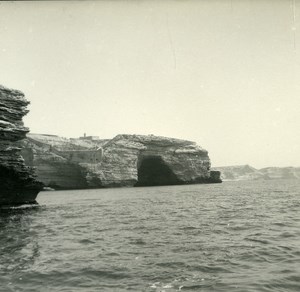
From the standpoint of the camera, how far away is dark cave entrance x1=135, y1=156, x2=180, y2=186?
81.8m

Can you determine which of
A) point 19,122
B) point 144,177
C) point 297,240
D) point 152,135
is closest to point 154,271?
point 297,240

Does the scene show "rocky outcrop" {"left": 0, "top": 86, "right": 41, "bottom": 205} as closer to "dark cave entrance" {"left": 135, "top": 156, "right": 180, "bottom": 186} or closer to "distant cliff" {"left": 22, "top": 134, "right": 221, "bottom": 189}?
"distant cliff" {"left": 22, "top": 134, "right": 221, "bottom": 189}

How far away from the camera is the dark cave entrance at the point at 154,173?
81812 mm

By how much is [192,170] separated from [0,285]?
3094 inches

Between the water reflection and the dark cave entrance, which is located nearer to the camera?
the water reflection

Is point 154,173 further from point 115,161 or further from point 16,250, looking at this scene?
point 16,250

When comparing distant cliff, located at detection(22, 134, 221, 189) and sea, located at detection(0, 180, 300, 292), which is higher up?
distant cliff, located at detection(22, 134, 221, 189)

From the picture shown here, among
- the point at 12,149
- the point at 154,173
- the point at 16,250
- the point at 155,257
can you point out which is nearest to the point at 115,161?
the point at 154,173

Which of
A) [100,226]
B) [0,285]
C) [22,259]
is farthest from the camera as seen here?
[100,226]

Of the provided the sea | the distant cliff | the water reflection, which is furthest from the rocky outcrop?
the distant cliff

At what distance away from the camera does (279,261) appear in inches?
372

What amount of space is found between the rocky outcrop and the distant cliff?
39.5 m

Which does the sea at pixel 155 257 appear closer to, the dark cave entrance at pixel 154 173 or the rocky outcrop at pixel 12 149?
the rocky outcrop at pixel 12 149

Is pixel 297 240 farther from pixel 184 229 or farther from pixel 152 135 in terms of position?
pixel 152 135
